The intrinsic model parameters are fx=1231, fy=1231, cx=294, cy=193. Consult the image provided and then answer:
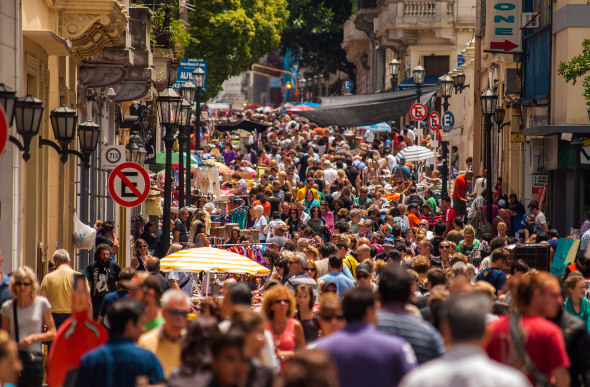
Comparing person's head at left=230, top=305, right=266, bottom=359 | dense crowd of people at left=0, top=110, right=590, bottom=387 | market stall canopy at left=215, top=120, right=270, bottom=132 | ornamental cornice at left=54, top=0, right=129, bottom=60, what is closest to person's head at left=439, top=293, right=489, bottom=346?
dense crowd of people at left=0, top=110, right=590, bottom=387

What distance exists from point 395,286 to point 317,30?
72.3 m

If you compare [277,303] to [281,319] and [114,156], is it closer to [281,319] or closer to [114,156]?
[281,319]

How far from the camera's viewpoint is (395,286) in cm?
791

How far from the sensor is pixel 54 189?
19.9 meters

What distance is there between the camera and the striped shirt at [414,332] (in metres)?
7.90

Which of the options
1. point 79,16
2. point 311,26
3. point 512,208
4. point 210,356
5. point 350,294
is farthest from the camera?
point 311,26

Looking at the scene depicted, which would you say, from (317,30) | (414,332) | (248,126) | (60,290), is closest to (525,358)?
(414,332)

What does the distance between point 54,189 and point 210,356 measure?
13572mm

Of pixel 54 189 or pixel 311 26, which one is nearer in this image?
pixel 54 189

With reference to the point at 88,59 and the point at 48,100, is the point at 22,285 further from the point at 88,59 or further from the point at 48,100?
the point at 88,59

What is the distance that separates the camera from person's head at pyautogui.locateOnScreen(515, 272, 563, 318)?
26.8ft

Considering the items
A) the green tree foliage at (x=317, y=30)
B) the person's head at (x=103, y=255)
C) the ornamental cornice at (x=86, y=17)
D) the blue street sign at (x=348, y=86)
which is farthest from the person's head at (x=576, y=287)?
the green tree foliage at (x=317, y=30)

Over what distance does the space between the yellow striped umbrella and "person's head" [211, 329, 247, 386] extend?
936cm

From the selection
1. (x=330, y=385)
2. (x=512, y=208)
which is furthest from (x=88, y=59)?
(x=330, y=385)
